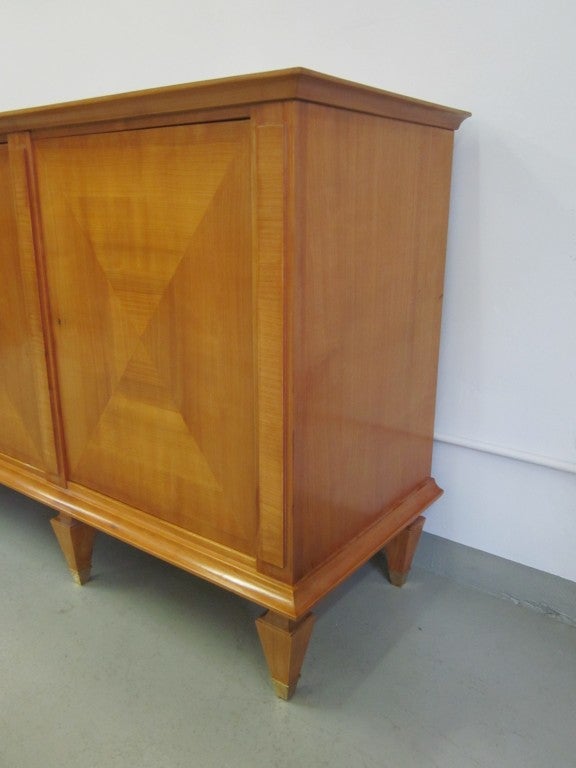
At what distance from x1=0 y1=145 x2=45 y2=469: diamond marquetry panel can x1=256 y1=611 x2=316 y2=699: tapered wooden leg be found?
0.67 metres

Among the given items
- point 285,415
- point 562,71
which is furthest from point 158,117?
point 562,71

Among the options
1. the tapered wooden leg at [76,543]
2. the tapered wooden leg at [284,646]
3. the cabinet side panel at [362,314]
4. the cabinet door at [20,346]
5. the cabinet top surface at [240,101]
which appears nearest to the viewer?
the cabinet top surface at [240,101]

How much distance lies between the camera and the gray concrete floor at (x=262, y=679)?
1.04 m

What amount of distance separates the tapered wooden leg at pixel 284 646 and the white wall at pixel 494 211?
0.53m

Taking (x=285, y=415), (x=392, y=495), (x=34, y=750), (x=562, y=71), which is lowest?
(x=34, y=750)

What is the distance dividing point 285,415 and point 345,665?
0.56 metres

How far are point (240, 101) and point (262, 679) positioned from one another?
0.99 m

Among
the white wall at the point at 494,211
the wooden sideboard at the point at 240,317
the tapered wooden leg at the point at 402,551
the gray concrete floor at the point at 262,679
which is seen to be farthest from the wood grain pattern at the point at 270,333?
the white wall at the point at 494,211

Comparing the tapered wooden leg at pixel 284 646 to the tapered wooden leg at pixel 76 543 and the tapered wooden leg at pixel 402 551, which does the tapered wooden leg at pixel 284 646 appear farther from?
the tapered wooden leg at pixel 76 543

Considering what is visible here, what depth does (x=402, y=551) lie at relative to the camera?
1.42 metres

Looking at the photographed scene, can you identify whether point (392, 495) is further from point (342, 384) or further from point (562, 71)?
point (562, 71)

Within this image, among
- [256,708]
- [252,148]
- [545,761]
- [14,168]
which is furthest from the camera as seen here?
[14,168]

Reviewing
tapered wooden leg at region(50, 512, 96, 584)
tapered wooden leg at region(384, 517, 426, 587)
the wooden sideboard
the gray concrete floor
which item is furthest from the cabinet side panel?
tapered wooden leg at region(50, 512, 96, 584)

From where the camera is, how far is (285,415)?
98cm
